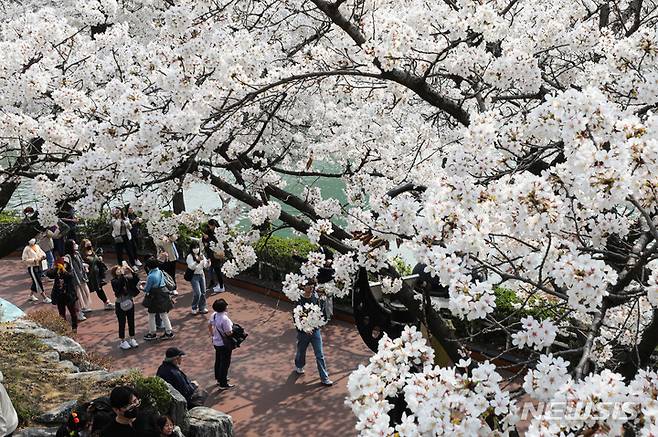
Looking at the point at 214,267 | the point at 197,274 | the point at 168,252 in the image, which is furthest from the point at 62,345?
the point at 214,267

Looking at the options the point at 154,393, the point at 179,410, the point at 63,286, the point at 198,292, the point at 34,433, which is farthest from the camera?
the point at 198,292

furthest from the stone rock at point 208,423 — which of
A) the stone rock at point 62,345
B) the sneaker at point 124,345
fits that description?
the sneaker at point 124,345

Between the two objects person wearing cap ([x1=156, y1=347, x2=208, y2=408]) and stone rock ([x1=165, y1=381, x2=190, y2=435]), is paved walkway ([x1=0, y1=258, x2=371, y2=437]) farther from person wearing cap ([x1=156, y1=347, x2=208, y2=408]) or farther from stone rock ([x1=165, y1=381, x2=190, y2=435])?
stone rock ([x1=165, y1=381, x2=190, y2=435])

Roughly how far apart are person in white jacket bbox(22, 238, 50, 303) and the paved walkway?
0.85 ft

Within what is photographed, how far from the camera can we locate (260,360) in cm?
1065

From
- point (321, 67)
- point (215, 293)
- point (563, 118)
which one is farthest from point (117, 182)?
point (215, 293)

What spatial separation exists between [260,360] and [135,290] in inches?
90.5

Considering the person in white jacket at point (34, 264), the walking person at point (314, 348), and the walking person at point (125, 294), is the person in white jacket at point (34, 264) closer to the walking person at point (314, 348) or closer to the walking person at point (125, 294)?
the walking person at point (125, 294)

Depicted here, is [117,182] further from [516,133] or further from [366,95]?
[366,95]

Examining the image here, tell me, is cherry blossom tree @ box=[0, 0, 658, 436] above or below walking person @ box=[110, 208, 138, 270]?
above

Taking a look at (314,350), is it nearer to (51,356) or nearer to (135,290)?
(135,290)

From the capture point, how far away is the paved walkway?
29.1 feet

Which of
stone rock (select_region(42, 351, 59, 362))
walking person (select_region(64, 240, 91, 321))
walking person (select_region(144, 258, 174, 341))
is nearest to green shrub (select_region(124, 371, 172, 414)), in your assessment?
stone rock (select_region(42, 351, 59, 362))

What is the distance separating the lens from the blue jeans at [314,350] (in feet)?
30.8
